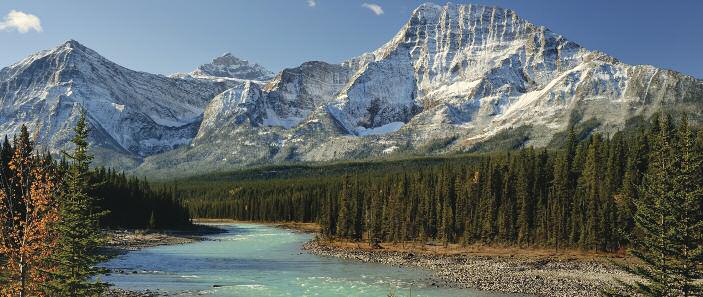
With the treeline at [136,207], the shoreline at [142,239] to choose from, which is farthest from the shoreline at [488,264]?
the treeline at [136,207]

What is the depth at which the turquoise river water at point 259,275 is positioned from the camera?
59969 millimetres

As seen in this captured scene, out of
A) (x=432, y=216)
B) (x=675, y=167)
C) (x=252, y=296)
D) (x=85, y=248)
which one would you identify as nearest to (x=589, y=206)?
(x=432, y=216)

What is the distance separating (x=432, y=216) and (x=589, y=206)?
38.0m

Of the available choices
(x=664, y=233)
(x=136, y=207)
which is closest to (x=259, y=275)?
(x=664, y=233)

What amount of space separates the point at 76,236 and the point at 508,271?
5714 cm

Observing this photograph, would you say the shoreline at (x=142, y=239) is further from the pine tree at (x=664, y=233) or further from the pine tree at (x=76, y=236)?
the pine tree at (x=664, y=233)

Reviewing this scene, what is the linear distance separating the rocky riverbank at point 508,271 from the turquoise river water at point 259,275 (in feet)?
11.7

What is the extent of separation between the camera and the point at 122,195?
14825 centimetres

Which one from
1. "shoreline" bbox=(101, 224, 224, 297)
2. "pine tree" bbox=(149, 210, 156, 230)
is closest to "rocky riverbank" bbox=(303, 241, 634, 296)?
"shoreline" bbox=(101, 224, 224, 297)

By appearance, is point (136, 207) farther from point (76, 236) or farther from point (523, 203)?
point (76, 236)

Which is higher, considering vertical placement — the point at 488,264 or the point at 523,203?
the point at 523,203

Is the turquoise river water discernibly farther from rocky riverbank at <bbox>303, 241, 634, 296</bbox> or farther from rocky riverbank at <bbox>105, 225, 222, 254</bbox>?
rocky riverbank at <bbox>105, 225, 222, 254</bbox>

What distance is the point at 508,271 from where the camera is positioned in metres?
76.9

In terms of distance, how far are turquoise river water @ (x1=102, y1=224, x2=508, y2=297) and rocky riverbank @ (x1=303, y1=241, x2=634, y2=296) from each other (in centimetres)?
356
